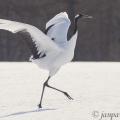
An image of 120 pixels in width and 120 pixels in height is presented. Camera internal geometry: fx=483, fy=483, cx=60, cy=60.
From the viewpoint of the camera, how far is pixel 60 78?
412 inches

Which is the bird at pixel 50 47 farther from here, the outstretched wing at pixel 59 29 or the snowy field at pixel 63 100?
the snowy field at pixel 63 100

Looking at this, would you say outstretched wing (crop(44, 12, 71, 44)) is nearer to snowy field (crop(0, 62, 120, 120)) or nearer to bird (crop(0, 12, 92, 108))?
bird (crop(0, 12, 92, 108))

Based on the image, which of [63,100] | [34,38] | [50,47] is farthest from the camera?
[63,100]

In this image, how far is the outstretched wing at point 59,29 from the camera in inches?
259

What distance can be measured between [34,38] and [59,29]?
2.43ft

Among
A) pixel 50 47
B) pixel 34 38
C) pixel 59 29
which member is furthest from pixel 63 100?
pixel 34 38

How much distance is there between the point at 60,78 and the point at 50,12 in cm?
1366

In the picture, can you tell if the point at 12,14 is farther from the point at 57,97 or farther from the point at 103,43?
the point at 57,97

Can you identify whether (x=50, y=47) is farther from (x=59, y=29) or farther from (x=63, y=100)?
(x=63, y=100)

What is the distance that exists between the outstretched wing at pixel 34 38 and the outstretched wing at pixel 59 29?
0.28m

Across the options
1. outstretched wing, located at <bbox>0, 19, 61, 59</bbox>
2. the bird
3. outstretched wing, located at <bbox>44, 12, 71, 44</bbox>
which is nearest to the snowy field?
the bird

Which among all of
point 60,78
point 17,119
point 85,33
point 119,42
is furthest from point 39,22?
point 17,119

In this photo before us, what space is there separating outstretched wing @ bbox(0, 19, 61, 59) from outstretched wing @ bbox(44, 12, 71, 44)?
278 mm

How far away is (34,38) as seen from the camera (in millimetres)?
6148
